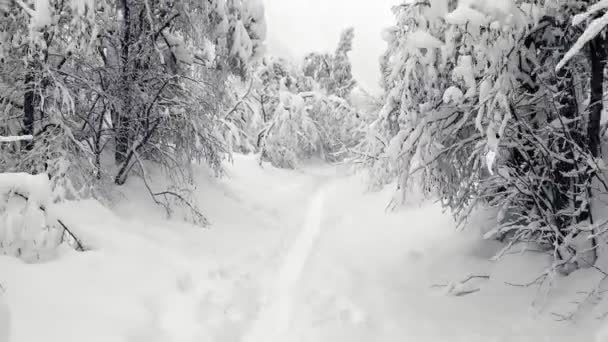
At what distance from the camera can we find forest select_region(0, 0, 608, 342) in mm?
4262

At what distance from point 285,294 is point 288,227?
4599 mm

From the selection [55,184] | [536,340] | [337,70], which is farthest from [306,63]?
[536,340]

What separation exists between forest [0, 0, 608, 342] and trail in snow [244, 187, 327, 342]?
0.15 ft

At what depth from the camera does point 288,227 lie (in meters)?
10.8

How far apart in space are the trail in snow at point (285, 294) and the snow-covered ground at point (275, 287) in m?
0.02

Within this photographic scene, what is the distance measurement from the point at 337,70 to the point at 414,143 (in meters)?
26.7

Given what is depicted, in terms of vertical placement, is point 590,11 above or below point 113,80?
above

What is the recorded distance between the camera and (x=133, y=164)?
8.51 metres

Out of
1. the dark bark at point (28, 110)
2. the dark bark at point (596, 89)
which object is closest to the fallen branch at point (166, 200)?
the dark bark at point (28, 110)

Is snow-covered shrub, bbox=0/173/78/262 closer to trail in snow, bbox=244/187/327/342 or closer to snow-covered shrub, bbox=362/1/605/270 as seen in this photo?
trail in snow, bbox=244/187/327/342

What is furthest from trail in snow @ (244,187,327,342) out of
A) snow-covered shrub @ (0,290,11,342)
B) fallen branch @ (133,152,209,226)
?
snow-covered shrub @ (0,290,11,342)

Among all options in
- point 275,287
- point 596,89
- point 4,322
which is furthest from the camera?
point 275,287

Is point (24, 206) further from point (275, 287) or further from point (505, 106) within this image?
point (505, 106)

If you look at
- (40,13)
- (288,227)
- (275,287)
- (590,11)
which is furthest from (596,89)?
(288,227)
